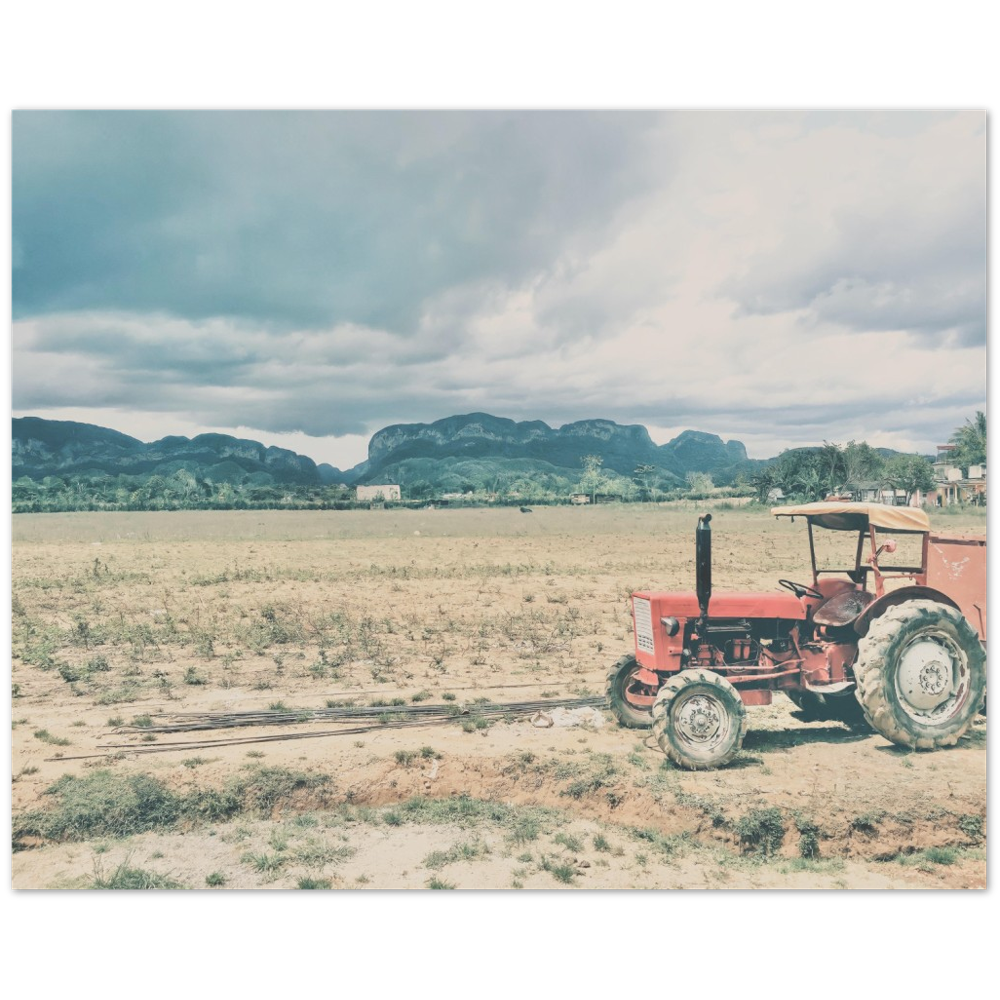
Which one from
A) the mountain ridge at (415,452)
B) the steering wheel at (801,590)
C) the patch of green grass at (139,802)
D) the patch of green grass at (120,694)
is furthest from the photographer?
the mountain ridge at (415,452)

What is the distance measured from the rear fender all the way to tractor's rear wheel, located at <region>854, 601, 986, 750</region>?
10 cm

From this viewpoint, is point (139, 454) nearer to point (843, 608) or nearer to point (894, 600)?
point (843, 608)

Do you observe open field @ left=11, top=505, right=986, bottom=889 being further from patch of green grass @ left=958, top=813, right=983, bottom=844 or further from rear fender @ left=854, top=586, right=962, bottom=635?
Answer: rear fender @ left=854, top=586, right=962, bottom=635

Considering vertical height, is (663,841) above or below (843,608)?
below

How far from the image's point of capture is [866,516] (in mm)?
5953

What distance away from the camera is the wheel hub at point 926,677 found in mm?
5867

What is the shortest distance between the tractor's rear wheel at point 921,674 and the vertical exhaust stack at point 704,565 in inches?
54.1

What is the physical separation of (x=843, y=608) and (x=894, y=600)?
0.41 metres

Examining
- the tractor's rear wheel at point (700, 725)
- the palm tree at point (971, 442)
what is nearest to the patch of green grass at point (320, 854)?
the tractor's rear wheel at point (700, 725)

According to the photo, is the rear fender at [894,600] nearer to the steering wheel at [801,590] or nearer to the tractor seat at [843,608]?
the tractor seat at [843,608]

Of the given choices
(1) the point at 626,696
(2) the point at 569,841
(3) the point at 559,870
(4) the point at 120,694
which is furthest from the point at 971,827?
(4) the point at 120,694

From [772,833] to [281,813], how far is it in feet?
13.4

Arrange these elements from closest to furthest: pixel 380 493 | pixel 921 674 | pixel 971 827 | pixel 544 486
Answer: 1. pixel 971 827
2. pixel 921 674
3. pixel 544 486
4. pixel 380 493

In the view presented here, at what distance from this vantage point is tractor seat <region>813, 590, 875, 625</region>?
19.8 feet
